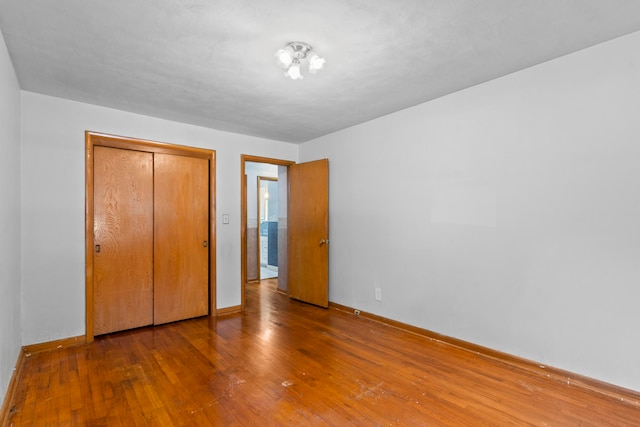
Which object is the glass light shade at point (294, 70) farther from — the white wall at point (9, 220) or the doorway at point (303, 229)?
the doorway at point (303, 229)

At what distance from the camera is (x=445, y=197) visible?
3.15m

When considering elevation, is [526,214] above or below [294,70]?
below

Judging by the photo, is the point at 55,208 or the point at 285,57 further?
the point at 55,208

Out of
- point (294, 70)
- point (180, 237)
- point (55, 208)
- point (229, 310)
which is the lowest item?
point (229, 310)

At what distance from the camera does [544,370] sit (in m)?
2.48

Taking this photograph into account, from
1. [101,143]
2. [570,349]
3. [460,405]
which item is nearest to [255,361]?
[460,405]

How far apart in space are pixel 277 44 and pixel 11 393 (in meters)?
3.03

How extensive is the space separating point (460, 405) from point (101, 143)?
161 inches

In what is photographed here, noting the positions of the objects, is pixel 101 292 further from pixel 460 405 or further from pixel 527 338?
pixel 527 338

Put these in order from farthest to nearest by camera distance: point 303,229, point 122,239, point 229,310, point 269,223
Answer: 1. point 269,223
2. point 303,229
3. point 229,310
4. point 122,239

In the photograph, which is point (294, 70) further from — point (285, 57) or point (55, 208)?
point (55, 208)

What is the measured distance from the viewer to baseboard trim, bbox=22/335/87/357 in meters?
2.88

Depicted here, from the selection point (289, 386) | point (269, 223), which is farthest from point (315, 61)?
point (269, 223)

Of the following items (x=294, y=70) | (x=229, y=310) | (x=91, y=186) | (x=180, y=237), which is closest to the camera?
(x=294, y=70)
